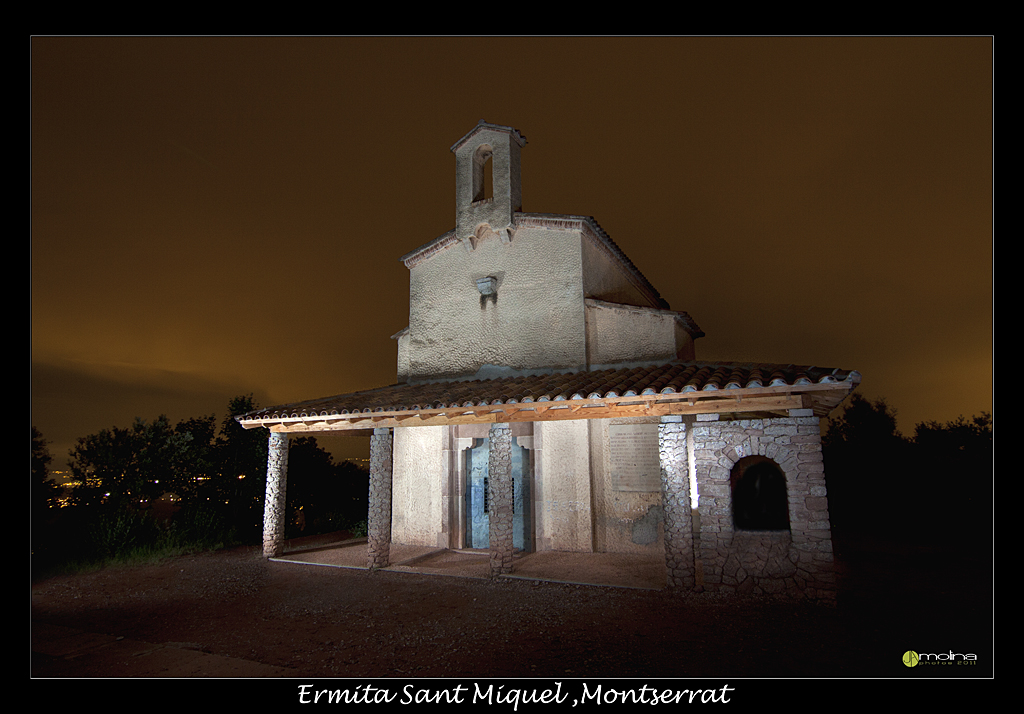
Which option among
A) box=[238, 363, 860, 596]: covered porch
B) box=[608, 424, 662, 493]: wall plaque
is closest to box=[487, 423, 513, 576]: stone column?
box=[238, 363, 860, 596]: covered porch

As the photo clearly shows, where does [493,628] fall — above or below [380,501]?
below

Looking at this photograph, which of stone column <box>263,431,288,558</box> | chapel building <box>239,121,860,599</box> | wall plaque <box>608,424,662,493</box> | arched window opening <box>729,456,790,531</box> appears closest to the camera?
chapel building <box>239,121,860,599</box>

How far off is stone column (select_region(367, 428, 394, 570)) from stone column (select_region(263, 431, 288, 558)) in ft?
8.23

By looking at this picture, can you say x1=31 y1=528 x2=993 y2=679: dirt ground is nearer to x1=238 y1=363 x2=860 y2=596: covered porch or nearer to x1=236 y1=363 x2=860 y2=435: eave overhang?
x1=238 y1=363 x2=860 y2=596: covered porch

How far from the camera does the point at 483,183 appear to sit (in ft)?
Answer: 43.8

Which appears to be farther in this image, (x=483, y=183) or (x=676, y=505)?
(x=483, y=183)

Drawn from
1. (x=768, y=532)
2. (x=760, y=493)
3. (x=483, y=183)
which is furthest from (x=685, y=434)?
(x=483, y=183)

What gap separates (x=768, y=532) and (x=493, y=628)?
405 centimetres

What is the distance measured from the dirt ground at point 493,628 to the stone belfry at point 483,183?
309 inches

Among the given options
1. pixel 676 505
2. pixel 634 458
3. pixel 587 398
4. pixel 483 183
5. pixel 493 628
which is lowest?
pixel 493 628

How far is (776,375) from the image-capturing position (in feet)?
23.0

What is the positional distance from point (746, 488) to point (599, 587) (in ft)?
14.9

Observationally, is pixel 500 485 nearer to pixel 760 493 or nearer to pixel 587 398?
pixel 587 398

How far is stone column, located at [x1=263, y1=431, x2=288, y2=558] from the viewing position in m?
11.4
